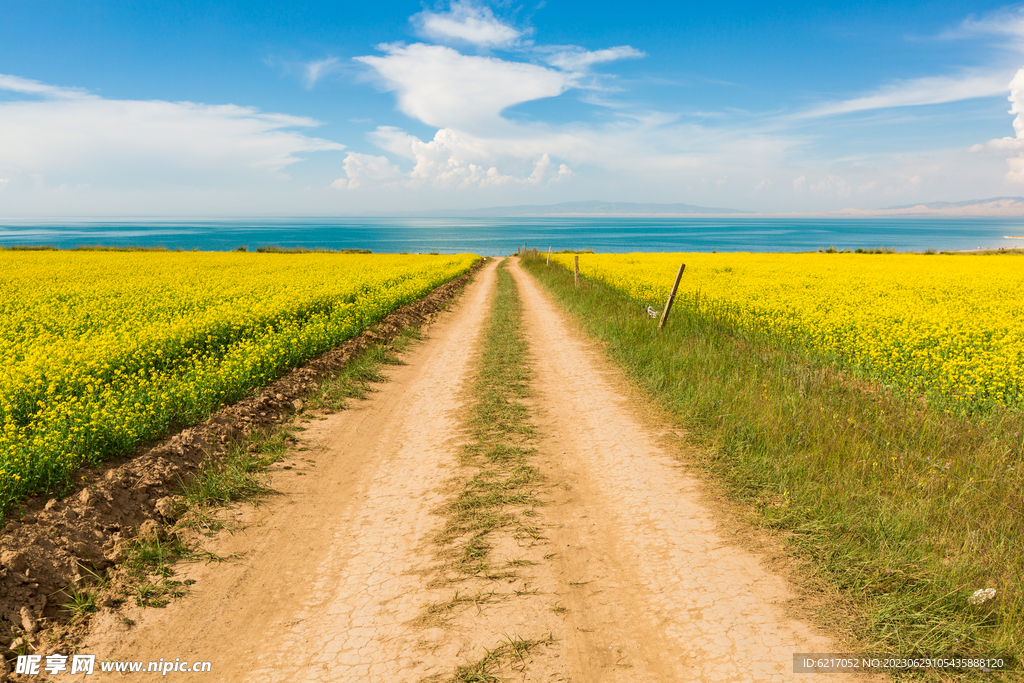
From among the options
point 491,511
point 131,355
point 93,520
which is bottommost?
point 491,511

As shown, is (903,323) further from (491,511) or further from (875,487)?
(491,511)

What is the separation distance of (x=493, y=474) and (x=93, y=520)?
4084 mm

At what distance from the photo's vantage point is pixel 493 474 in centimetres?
616

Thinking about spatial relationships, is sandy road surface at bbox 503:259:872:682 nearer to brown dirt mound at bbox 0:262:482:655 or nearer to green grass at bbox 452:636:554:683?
green grass at bbox 452:636:554:683

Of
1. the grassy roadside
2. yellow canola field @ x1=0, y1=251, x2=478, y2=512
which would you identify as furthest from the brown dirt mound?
the grassy roadside

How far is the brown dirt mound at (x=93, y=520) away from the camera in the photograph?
3.94m

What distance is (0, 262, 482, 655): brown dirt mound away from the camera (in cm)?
394

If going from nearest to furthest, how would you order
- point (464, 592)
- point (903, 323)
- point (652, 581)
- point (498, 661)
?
1. point (498, 661)
2. point (464, 592)
3. point (652, 581)
4. point (903, 323)

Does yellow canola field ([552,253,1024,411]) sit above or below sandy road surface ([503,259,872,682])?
above

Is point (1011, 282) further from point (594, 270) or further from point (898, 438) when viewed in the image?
point (898, 438)

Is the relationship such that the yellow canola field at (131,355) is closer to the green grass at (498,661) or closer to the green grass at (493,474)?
the green grass at (493,474)

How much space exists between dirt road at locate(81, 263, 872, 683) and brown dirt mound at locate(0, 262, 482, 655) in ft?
2.38

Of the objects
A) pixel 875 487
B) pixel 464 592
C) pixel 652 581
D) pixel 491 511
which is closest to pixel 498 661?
pixel 464 592

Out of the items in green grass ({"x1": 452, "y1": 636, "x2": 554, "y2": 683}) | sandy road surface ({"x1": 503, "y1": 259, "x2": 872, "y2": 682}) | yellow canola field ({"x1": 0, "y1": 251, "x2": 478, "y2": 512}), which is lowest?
green grass ({"x1": 452, "y1": 636, "x2": 554, "y2": 683})
